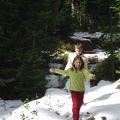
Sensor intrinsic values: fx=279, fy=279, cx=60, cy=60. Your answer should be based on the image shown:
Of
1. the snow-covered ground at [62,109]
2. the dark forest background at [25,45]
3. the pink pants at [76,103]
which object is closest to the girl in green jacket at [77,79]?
the pink pants at [76,103]

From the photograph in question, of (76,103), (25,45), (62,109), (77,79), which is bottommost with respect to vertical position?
(62,109)

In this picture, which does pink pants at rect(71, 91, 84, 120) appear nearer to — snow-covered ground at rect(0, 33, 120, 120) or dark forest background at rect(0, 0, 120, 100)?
snow-covered ground at rect(0, 33, 120, 120)

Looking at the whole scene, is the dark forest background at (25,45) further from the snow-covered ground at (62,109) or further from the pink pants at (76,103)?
the pink pants at (76,103)

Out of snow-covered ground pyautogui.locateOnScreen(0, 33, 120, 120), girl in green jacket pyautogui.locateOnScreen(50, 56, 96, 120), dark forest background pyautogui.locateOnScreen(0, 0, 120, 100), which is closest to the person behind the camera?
girl in green jacket pyautogui.locateOnScreen(50, 56, 96, 120)

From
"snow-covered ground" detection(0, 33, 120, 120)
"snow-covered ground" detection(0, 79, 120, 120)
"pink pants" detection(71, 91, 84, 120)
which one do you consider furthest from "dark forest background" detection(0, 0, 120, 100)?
"pink pants" detection(71, 91, 84, 120)

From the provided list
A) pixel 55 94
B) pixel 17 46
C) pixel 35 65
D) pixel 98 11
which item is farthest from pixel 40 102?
pixel 98 11

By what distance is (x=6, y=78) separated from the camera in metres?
13.4

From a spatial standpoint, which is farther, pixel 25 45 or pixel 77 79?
pixel 25 45

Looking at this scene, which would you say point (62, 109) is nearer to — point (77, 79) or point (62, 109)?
point (62, 109)

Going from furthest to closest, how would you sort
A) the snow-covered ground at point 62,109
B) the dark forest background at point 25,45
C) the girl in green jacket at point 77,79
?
1. the dark forest background at point 25,45
2. the snow-covered ground at point 62,109
3. the girl in green jacket at point 77,79

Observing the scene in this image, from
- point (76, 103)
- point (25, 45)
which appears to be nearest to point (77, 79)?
point (76, 103)

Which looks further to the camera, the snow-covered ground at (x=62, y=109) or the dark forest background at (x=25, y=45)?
the dark forest background at (x=25, y=45)

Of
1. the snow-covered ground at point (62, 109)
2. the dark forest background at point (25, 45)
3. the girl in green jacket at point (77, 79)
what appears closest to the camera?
the girl in green jacket at point (77, 79)

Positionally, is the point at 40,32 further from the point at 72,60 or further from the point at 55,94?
the point at 72,60
